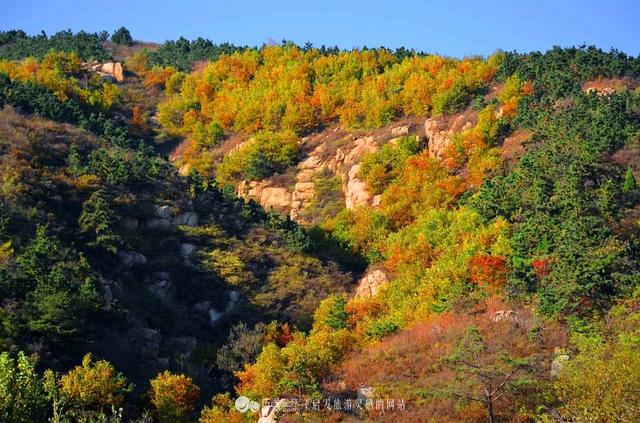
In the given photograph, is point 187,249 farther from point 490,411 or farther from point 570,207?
point 490,411

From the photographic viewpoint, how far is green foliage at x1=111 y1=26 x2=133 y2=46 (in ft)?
440

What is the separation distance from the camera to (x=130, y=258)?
61531 mm

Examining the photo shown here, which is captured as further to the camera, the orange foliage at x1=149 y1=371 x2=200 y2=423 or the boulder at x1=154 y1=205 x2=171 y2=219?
the boulder at x1=154 y1=205 x2=171 y2=219

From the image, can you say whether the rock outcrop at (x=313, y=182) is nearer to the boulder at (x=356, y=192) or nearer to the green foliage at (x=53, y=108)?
the boulder at (x=356, y=192)

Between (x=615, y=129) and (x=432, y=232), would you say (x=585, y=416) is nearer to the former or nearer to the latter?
(x=432, y=232)

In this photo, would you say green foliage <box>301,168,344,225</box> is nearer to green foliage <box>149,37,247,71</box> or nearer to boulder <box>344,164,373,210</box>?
boulder <box>344,164,373,210</box>

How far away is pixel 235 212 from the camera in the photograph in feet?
241

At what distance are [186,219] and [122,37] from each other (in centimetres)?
7548

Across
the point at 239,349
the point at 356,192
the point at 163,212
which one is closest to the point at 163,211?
the point at 163,212

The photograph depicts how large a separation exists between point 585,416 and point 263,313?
36033 millimetres

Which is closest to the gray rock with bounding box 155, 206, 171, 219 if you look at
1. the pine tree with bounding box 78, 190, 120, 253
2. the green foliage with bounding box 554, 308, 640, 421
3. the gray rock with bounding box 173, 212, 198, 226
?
the gray rock with bounding box 173, 212, 198, 226

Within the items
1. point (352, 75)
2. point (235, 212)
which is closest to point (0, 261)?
point (235, 212)

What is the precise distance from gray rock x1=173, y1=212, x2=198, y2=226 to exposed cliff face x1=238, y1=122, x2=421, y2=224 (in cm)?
1115

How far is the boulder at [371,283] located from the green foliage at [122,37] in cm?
8376
